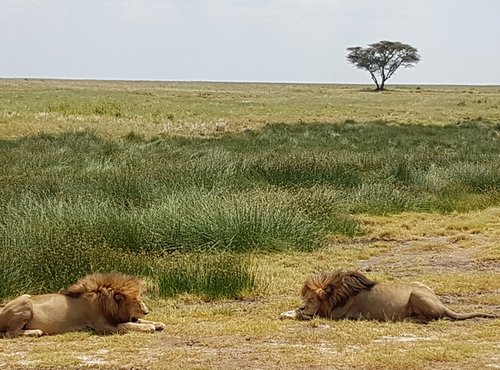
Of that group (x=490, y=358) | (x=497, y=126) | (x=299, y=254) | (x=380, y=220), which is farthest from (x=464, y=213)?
(x=497, y=126)

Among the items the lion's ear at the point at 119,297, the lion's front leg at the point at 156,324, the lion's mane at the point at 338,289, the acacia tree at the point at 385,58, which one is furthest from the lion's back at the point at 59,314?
the acacia tree at the point at 385,58

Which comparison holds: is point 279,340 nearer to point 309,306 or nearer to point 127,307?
point 309,306

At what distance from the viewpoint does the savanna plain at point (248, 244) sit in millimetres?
6949

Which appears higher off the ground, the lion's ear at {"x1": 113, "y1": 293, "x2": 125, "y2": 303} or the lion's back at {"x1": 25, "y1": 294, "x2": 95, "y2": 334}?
the lion's ear at {"x1": 113, "y1": 293, "x2": 125, "y2": 303}

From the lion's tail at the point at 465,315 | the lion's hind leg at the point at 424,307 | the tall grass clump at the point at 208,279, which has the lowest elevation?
the tall grass clump at the point at 208,279

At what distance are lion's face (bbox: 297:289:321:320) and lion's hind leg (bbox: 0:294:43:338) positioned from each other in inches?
107

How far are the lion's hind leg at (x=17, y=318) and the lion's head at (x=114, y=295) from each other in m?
0.50

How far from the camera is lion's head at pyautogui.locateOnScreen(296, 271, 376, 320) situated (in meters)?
8.25

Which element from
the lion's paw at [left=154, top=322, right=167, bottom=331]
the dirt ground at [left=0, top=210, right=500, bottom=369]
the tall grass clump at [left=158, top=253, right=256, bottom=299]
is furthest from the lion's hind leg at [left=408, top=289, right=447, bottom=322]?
the lion's paw at [left=154, top=322, right=167, bottom=331]

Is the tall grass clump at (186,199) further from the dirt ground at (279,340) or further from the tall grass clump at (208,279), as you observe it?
the dirt ground at (279,340)

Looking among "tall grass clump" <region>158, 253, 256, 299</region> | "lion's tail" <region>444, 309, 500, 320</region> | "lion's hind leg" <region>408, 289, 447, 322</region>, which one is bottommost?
"tall grass clump" <region>158, 253, 256, 299</region>

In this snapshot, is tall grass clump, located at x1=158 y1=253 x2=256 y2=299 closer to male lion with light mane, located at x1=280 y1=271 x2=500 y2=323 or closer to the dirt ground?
the dirt ground

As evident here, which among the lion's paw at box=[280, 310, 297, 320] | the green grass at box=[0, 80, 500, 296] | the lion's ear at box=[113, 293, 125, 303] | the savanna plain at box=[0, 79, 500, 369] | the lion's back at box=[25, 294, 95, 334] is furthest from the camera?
the green grass at box=[0, 80, 500, 296]

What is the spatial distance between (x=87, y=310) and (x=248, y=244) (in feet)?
15.5
